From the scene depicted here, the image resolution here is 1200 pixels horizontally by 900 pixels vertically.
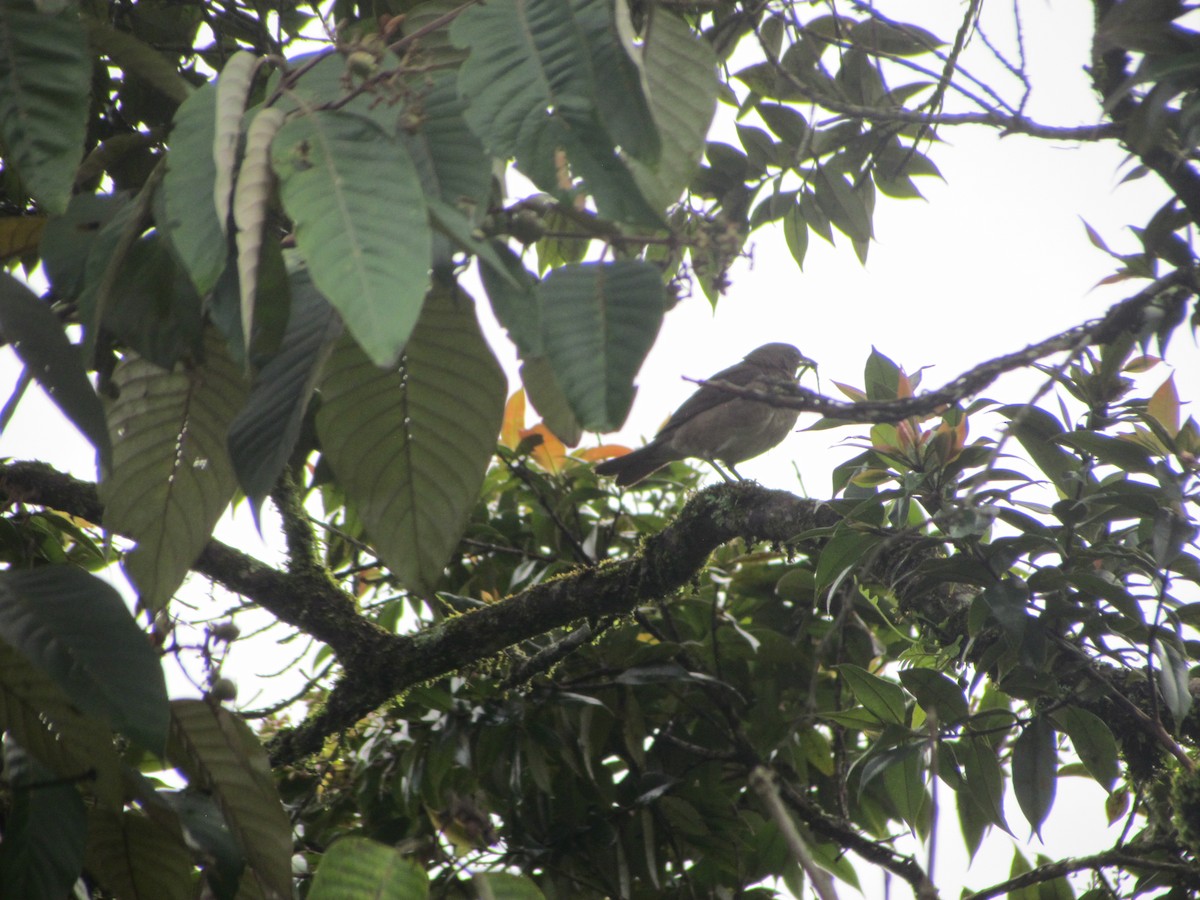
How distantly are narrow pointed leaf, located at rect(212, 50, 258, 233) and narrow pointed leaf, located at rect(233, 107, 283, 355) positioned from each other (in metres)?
0.01

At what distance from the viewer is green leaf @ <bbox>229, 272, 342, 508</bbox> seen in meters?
1.05

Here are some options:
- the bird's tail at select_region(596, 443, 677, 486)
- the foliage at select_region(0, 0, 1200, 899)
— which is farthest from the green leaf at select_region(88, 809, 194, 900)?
the bird's tail at select_region(596, 443, 677, 486)

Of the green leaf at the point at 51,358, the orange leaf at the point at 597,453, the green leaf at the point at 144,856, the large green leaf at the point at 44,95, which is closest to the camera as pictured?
the green leaf at the point at 51,358

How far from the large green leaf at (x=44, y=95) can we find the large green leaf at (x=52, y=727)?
0.59 metres

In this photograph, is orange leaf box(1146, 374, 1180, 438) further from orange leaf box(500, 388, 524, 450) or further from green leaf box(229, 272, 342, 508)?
orange leaf box(500, 388, 524, 450)

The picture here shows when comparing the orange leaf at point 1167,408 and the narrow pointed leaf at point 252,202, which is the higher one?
the narrow pointed leaf at point 252,202

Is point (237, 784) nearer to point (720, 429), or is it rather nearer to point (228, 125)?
point (228, 125)

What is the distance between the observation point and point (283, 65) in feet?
3.57

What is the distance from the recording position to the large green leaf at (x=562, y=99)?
2.97ft

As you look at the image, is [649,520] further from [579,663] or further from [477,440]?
[477,440]

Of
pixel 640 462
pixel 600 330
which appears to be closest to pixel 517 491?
pixel 640 462

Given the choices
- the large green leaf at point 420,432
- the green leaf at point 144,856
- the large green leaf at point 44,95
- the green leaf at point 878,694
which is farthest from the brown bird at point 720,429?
the large green leaf at point 44,95

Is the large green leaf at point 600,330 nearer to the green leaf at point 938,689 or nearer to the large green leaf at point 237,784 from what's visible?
the large green leaf at point 237,784

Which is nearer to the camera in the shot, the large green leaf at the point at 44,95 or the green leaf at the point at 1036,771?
the large green leaf at the point at 44,95
